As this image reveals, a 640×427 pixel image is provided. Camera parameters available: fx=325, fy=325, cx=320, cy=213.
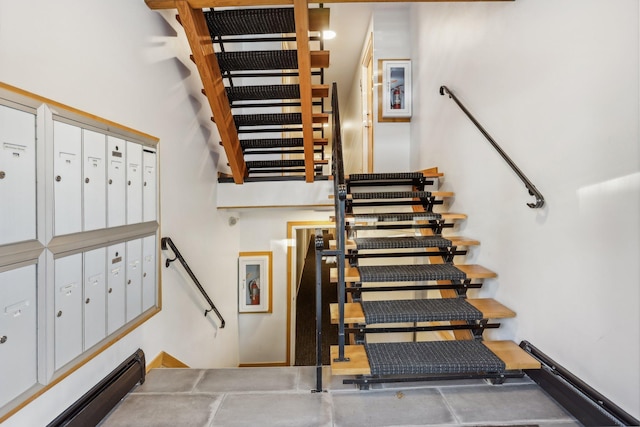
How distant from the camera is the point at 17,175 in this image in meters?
1.17

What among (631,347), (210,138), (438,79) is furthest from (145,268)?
(438,79)

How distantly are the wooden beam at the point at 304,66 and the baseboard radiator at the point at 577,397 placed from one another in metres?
2.26

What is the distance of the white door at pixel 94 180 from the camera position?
1.52m

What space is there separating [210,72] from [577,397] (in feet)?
9.59

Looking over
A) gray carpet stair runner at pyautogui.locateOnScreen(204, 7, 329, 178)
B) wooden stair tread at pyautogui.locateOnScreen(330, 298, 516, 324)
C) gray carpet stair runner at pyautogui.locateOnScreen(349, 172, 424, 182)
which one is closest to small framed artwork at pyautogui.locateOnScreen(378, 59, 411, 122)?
gray carpet stair runner at pyautogui.locateOnScreen(349, 172, 424, 182)

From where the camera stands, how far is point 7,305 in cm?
114

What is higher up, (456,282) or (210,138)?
(210,138)

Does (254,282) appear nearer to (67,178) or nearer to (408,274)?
(408,274)

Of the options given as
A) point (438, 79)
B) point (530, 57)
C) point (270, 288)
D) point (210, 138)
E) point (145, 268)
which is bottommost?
point (270, 288)

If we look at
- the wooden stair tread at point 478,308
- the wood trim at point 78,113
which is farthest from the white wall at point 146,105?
the wooden stair tread at point 478,308

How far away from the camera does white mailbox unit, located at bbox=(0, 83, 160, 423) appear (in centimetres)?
115

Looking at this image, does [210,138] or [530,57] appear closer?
[530,57]

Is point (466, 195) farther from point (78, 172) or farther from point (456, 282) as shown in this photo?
point (78, 172)

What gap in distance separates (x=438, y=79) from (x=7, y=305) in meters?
3.90
